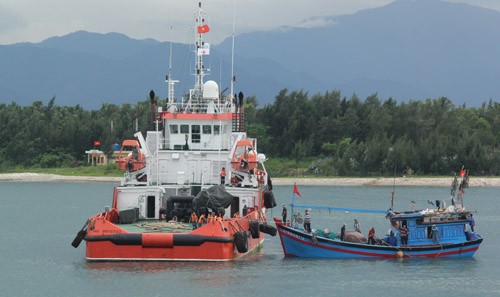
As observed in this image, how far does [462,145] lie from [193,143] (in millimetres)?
70541

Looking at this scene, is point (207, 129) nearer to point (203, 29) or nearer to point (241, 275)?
point (203, 29)

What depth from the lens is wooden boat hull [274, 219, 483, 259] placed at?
1585 inches

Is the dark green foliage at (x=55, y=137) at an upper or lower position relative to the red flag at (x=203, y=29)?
lower

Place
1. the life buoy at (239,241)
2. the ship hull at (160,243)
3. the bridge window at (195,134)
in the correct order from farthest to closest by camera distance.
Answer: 1. the bridge window at (195,134)
2. the life buoy at (239,241)
3. the ship hull at (160,243)

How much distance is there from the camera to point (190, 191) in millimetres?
41250

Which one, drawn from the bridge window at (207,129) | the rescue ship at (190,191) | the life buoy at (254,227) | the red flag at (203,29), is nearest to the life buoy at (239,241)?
the rescue ship at (190,191)

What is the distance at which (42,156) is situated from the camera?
125938 mm

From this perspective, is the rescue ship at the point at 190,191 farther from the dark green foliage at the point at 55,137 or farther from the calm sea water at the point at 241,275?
the dark green foliage at the point at 55,137

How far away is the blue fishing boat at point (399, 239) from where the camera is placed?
40.3m

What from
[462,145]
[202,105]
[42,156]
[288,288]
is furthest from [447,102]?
[288,288]

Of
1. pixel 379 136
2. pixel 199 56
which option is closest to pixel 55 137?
pixel 379 136

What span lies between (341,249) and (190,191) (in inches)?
279

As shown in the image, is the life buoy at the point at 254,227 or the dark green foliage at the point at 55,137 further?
the dark green foliage at the point at 55,137

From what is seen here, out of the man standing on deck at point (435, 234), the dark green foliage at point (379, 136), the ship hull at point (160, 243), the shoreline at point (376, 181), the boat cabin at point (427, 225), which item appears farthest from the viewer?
the dark green foliage at point (379, 136)
